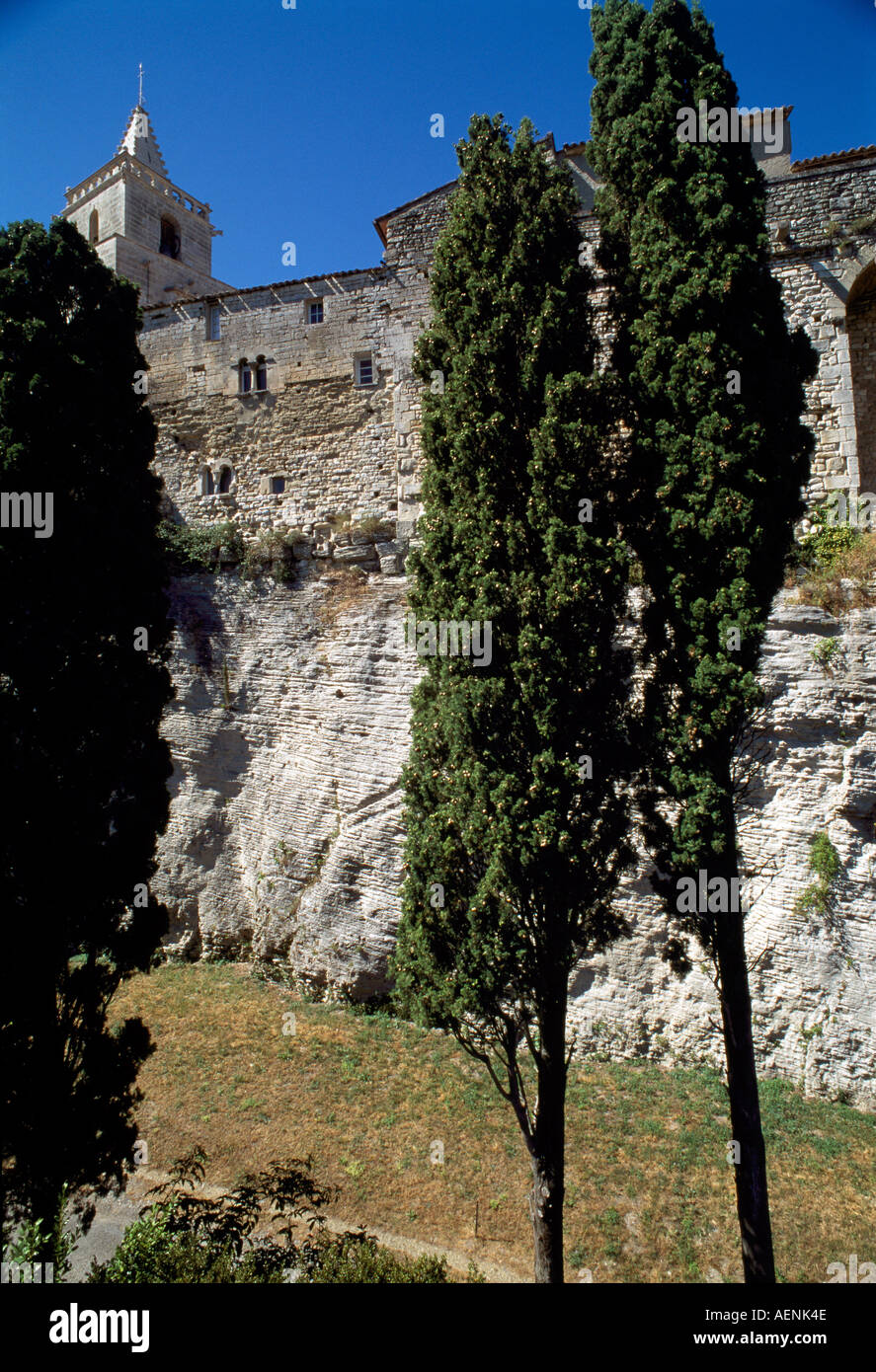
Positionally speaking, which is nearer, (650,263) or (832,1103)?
(650,263)

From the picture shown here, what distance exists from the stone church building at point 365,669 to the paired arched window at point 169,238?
15499mm

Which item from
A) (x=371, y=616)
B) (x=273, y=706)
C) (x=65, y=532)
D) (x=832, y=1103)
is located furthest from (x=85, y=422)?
(x=832, y=1103)

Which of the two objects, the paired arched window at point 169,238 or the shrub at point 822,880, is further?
the paired arched window at point 169,238

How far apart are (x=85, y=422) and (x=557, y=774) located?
284 inches

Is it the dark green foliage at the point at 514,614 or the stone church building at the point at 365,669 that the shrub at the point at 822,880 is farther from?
the dark green foliage at the point at 514,614

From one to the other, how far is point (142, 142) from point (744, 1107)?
4251cm

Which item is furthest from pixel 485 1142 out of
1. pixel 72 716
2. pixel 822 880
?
pixel 72 716

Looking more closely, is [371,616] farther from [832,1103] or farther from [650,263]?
[832,1103]

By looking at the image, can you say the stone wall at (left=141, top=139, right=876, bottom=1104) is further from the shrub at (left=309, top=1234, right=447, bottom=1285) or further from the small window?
the shrub at (left=309, top=1234, right=447, bottom=1285)

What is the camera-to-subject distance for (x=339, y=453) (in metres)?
19.4

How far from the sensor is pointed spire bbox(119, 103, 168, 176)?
1326 inches

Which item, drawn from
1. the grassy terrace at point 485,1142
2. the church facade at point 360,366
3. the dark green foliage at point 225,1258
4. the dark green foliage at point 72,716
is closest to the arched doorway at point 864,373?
the church facade at point 360,366

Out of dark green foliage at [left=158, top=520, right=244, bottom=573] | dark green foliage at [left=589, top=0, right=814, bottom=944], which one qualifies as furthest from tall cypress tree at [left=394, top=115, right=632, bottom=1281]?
dark green foliage at [left=158, top=520, right=244, bottom=573]

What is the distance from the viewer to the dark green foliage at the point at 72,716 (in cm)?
841
